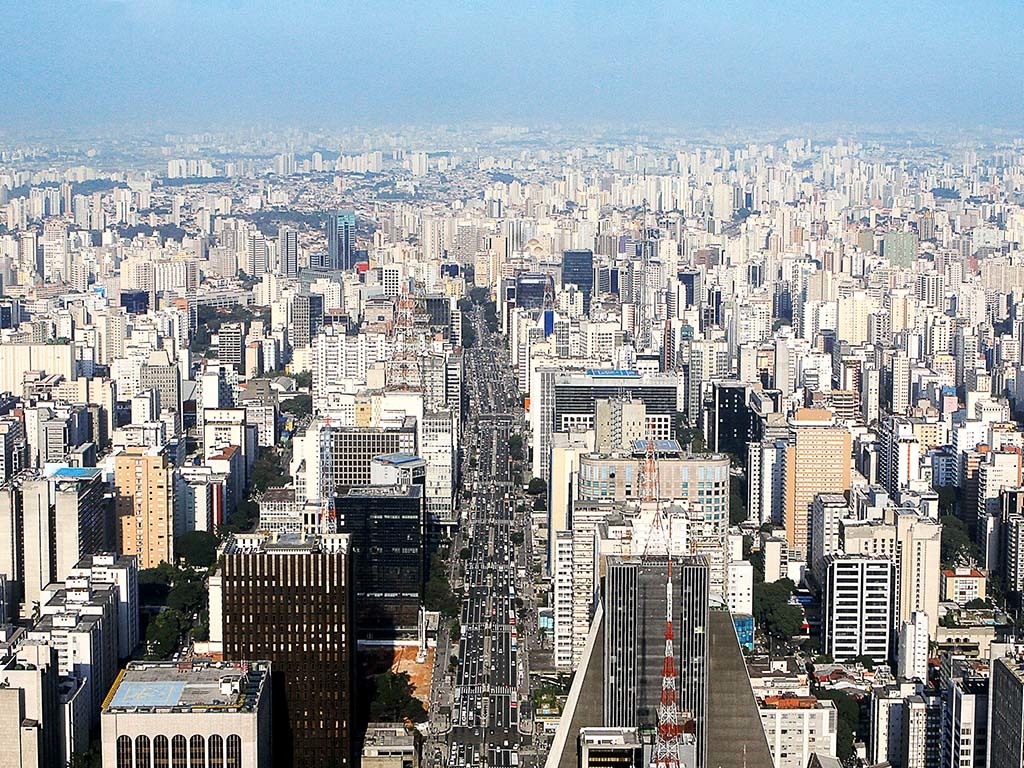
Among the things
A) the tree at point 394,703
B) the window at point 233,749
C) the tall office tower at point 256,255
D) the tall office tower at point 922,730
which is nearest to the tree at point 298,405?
the tree at point 394,703

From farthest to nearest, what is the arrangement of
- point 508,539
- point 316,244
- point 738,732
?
point 316,244, point 508,539, point 738,732

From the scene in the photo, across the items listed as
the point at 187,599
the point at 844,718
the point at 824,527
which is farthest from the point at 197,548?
the point at 844,718

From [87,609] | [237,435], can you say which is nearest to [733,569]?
[87,609]

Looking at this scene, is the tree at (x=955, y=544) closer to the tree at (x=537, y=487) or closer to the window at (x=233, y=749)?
the tree at (x=537, y=487)

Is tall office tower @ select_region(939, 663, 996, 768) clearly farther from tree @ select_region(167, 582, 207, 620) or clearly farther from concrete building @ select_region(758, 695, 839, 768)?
tree @ select_region(167, 582, 207, 620)

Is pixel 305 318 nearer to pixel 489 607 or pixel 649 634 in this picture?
pixel 489 607

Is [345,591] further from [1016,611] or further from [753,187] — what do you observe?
[753,187]
